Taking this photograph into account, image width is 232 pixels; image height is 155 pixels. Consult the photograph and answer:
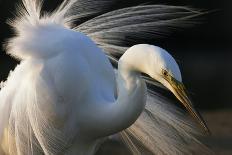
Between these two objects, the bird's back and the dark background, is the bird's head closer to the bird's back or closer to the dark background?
the bird's back

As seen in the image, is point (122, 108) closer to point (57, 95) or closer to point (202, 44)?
point (57, 95)

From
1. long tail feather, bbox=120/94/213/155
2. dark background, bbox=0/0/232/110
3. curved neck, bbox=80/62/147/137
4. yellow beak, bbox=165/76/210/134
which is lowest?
dark background, bbox=0/0/232/110

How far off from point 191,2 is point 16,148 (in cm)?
755

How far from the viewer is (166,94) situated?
14.5ft

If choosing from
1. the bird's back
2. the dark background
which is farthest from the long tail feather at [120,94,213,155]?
the dark background

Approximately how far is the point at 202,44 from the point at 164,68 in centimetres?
908

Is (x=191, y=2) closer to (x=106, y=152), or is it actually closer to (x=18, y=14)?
(x=106, y=152)

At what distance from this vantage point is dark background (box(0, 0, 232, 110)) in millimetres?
10242

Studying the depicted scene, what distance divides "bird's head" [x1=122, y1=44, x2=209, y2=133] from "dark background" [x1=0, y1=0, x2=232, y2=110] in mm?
6459

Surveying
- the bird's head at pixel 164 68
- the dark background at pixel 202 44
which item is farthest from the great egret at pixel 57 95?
the dark background at pixel 202 44

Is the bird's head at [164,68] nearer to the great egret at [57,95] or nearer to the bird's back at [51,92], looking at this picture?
the great egret at [57,95]

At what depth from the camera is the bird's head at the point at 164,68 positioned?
3.02 m

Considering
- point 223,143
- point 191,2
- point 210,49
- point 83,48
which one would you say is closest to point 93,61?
point 83,48

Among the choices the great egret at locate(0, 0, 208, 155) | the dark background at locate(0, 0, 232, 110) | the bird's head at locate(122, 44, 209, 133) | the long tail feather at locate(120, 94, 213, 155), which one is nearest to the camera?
the bird's head at locate(122, 44, 209, 133)
